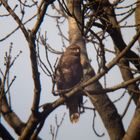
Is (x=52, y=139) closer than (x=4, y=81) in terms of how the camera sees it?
No

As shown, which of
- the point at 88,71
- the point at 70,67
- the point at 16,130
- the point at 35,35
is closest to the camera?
the point at 35,35

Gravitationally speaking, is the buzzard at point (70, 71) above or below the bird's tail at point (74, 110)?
above

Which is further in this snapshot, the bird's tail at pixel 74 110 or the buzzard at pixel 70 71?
the buzzard at pixel 70 71

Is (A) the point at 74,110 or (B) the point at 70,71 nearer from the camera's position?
(A) the point at 74,110

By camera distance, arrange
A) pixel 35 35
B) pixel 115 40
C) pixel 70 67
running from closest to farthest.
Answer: pixel 35 35, pixel 115 40, pixel 70 67

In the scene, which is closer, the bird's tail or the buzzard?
the bird's tail

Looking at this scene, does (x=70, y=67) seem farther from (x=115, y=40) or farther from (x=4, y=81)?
(x=4, y=81)

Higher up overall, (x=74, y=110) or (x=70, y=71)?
(x=70, y=71)

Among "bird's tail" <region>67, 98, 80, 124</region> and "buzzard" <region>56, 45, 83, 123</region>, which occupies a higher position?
"buzzard" <region>56, 45, 83, 123</region>

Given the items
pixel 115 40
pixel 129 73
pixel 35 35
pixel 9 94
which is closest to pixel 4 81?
pixel 9 94

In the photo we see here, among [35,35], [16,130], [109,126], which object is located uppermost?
[35,35]

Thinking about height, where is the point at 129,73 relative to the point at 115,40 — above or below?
below

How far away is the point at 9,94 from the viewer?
9.07 ft

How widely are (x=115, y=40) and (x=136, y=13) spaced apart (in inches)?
30.3
